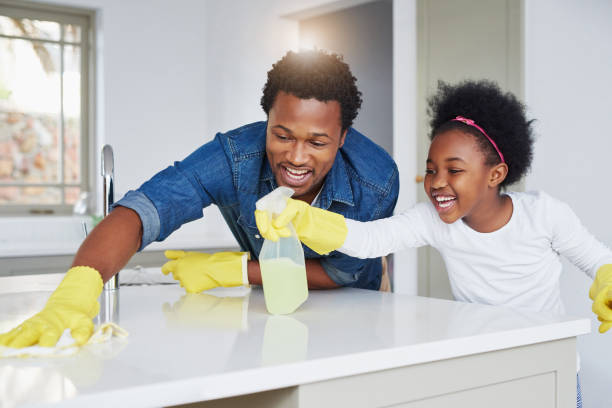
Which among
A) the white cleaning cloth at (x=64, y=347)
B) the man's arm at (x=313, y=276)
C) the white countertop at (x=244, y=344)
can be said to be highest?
the man's arm at (x=313, y=276)

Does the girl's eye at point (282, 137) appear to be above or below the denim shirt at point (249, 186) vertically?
above

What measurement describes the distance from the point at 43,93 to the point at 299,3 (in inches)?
64.6

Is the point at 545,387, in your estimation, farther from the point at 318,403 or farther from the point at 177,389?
the point at 177,389

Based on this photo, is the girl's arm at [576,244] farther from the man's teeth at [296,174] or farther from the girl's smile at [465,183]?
the man's teeth at [296,174]

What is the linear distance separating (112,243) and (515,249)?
839 mm

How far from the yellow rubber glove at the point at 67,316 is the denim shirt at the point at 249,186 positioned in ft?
0.86

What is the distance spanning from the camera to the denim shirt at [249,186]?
1.26 meters

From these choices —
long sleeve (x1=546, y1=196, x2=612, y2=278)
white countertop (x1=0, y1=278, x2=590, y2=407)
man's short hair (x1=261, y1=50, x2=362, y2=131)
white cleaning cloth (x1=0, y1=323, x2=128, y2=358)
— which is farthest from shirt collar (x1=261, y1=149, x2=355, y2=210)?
white cleaning cloth (x1=0, y1=323, x2=128, y2=358)

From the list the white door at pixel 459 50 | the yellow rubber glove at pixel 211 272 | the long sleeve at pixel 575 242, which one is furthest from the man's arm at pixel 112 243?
the white door at pixel 459 50

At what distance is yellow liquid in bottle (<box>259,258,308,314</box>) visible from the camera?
103 centimetres

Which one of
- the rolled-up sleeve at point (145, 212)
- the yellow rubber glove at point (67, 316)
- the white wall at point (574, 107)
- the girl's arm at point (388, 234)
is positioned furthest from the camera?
the white wall at point (574, 107)

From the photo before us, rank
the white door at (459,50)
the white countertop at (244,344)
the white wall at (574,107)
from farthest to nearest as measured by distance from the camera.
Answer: the white door at (459,50), the white wall at (574,107), the white countertop at (244,344)

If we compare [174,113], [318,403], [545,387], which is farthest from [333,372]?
[174,113]

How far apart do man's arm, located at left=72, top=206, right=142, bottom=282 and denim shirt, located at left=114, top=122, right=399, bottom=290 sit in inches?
2.2
